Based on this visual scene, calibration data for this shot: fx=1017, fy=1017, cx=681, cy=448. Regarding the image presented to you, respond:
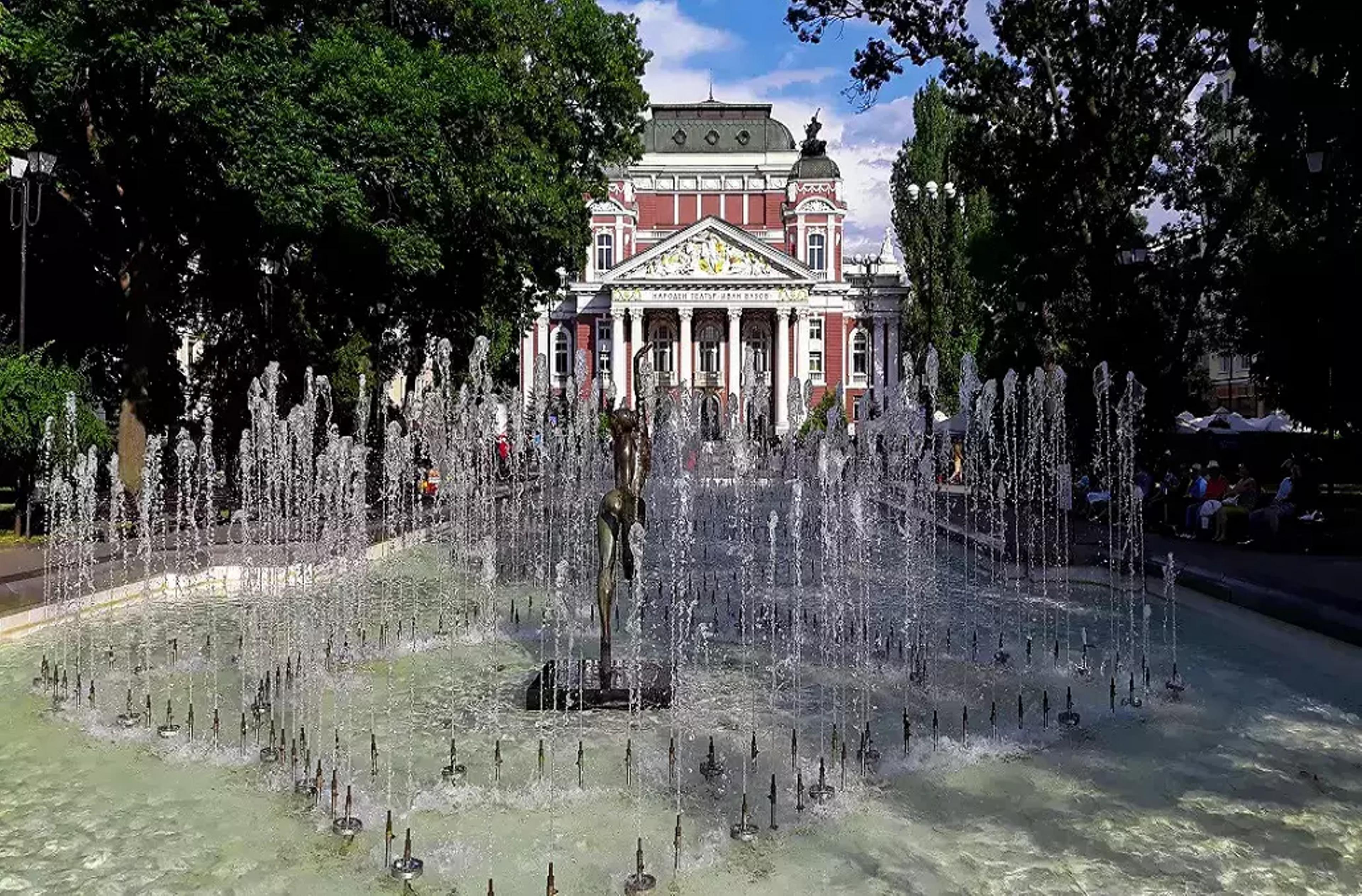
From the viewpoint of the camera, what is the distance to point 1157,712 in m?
7.14

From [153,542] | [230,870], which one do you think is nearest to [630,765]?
[230,870]

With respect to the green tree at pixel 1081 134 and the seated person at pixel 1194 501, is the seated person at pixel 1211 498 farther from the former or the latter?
the green tree at pixel 1081 134

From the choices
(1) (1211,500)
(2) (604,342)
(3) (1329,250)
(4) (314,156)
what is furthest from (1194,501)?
(2) (604,342)

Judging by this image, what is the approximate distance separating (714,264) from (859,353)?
10558mm

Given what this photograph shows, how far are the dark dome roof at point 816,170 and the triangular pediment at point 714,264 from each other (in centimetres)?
716

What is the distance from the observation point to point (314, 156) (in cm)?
1593

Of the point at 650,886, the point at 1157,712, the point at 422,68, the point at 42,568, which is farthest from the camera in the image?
the point at 422,68

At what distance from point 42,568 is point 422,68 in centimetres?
1025

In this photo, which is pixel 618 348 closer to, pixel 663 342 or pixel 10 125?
pixel 663 342

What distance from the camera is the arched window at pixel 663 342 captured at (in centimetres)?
5753

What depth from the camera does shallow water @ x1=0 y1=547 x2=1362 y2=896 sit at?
4699 mm

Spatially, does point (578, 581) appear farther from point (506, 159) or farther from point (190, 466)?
point (190, 466)

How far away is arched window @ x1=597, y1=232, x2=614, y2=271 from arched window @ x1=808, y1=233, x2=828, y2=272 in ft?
38.5

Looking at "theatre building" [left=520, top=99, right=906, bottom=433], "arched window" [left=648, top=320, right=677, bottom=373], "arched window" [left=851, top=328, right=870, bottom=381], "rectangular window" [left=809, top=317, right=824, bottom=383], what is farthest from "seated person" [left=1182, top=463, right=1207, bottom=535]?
"arched window" [left=851, top=328, right=870, bottom=381]
